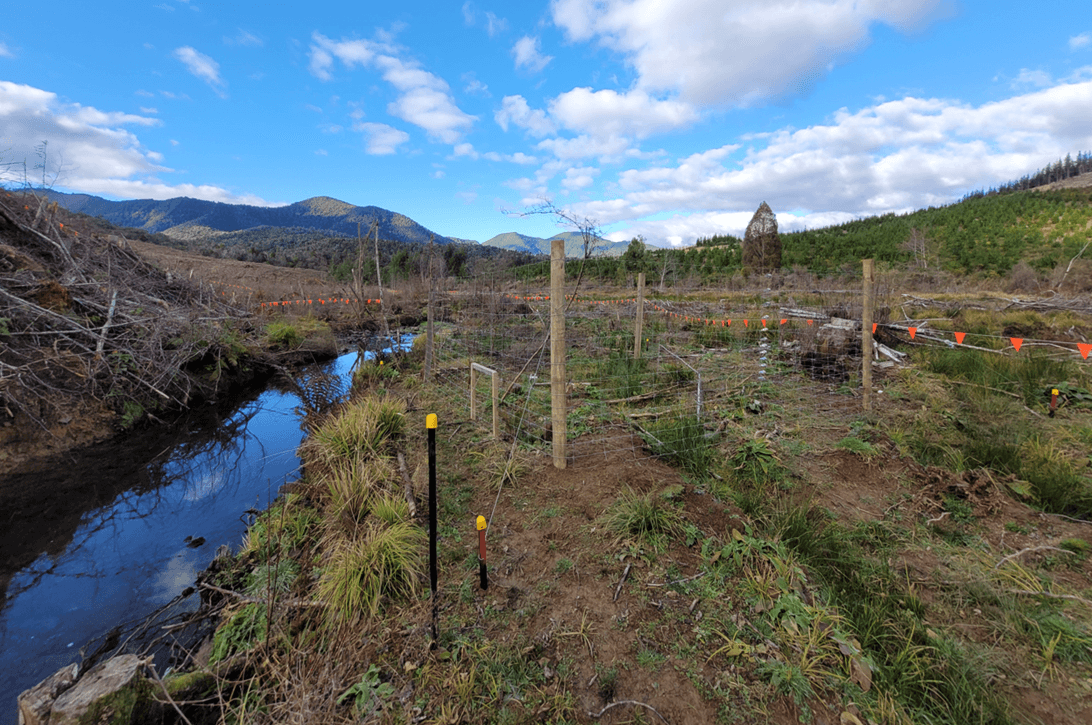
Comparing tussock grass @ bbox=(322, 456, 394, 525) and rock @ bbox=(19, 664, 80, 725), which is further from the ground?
tussock grass @ bbox=(322, 456, 394, 525)

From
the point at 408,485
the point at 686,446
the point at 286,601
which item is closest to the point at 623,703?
the point at 286,601

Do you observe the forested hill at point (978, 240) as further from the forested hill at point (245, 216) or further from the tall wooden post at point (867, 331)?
the forested hill at point (245, 216)

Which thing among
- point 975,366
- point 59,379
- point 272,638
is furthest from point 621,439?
point 59,379

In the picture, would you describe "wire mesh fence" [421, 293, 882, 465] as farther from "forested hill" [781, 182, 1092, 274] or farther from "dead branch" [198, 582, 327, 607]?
"forested hill" [781, 182, 1092, 274]

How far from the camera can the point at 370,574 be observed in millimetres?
2961

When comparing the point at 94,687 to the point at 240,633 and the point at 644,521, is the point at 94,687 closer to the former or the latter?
the point at 240,633

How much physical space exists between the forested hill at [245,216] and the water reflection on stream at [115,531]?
316 feet

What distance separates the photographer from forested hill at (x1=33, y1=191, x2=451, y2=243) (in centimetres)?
10150

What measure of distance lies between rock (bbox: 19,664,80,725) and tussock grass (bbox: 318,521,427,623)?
1235 millimetres

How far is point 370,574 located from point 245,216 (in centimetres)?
17546

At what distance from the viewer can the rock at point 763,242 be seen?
79.9 ft

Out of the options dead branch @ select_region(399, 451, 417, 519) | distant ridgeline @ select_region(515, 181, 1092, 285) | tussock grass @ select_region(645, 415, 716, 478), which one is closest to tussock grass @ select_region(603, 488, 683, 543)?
tussock grass @ select_region(645, 415, 716, 478)

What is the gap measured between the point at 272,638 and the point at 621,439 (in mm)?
3794

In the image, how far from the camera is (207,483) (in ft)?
18.4
